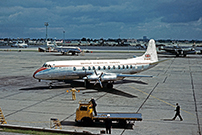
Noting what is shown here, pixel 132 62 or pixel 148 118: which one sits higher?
pixel 132 62

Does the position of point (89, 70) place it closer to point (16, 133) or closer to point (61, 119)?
point (61, 119)

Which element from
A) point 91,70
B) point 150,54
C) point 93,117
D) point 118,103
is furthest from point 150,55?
point 93,117

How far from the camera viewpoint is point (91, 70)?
119 feet

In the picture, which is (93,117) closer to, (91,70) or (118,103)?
(118,103)

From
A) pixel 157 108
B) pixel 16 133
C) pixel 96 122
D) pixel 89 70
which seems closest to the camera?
pixel 16 133

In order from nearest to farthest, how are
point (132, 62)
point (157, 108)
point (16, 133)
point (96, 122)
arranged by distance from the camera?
point (16, 133) → point (96, 122) → point (157, 108) → point (132, 62)

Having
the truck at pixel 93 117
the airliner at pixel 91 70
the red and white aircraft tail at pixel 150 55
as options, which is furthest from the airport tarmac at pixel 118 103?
the red and white aircraft tail at pixel 150 55

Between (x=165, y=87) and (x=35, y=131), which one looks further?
(x=165, y=87)

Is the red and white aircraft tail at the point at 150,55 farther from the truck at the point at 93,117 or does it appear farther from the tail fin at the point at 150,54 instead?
the truck at the point at 93,117

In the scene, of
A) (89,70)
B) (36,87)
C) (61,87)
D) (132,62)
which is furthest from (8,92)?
(132,62)

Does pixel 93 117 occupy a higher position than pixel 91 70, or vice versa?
pixel 91 70

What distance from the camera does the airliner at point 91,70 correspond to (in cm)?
3384

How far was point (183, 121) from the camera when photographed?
21.3 metres

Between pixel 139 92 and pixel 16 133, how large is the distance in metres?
20.1
